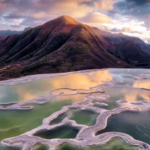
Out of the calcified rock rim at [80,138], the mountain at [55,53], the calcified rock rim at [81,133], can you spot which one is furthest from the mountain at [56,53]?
the calcified rock rim at [80,138]

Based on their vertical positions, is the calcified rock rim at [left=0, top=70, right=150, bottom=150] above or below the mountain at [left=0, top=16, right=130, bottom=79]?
below

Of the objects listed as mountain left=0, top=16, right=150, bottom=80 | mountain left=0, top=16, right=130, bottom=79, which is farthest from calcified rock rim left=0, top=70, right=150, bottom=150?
mountain left=0, top=16, right=130, bottom=79

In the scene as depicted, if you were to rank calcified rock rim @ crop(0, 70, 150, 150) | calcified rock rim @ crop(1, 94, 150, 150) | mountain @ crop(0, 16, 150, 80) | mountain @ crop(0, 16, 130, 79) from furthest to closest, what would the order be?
mountain @ crop(0, 16, 130, 79)
mountain @ crop(0, 16, 150, 80)
calcified rock rim @ crop(0, 70, 150, 150)
calcified rock rim @ crop(1, 94, 150, 150)

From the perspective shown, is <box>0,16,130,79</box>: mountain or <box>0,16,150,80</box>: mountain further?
<box>0,16,130,79</box>: mountain

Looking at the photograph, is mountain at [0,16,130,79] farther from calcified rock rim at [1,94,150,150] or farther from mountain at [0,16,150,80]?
calcified rock rim at [1,94,150,150]

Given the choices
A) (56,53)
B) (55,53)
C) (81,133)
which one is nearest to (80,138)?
(81,133)

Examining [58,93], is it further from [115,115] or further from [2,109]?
[115,115]

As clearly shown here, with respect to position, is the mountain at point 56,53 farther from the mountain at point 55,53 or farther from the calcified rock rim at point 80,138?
the calcified rock rim at point 80,138

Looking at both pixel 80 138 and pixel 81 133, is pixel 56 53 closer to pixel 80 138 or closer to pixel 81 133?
pixel 81 133
